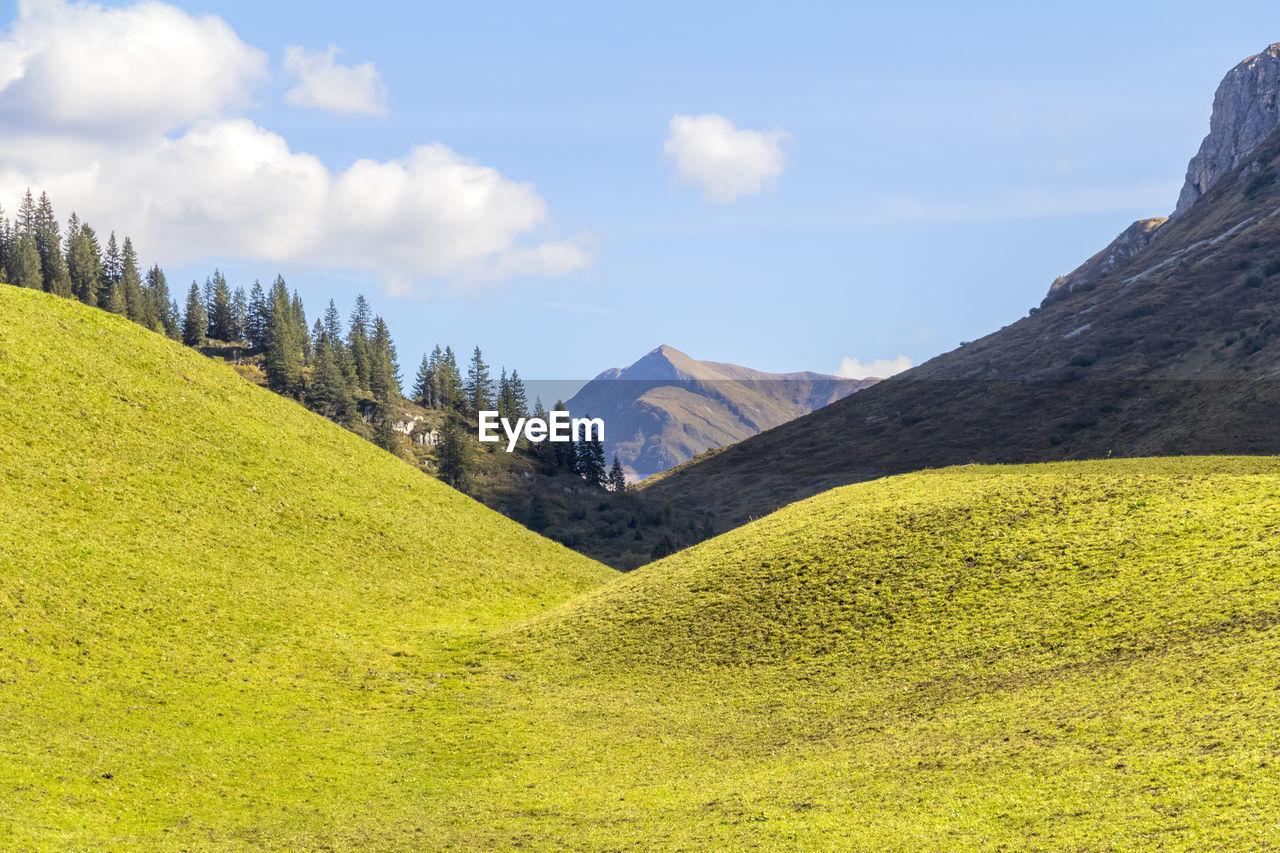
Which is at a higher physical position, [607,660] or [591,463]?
[591,463]

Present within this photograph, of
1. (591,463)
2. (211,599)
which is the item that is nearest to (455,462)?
(591,463)

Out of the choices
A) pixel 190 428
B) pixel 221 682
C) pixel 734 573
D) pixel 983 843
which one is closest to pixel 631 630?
pixel 734 573

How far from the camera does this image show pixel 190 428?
63062 mm

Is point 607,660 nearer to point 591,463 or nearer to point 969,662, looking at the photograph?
point 969,662

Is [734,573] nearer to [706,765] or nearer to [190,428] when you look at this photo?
[706,765]

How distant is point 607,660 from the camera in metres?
45.1

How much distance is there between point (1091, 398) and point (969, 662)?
414 ft

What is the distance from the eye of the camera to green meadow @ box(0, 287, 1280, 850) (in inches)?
986

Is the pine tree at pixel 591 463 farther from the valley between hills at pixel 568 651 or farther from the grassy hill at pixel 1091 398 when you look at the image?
the valley between hills at pixel 568 651

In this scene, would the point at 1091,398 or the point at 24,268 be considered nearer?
the point at 1091,398

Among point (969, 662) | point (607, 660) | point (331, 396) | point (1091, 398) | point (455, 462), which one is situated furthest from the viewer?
point (331, 396)

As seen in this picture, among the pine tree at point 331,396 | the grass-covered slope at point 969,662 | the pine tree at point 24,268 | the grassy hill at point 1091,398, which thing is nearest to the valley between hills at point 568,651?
the grass-covered slope at point 969,662

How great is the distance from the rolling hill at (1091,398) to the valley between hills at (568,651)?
247 feet

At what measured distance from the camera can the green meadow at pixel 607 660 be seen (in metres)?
25.0
